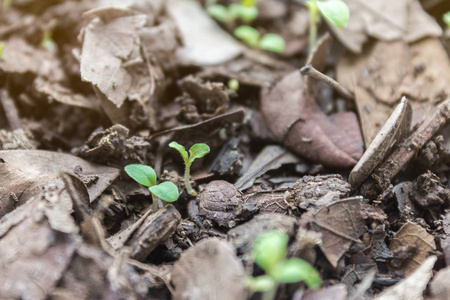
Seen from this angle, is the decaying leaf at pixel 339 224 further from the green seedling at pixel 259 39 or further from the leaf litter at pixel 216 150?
the green seedling at pixel 259 39

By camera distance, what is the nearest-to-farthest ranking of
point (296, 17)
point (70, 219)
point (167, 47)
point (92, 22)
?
1. point (70, 219)
2. point (92, 22)
3. point (167, 47)
4. point (296, 17)

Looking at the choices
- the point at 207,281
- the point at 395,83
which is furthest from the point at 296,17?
the point at 207,281

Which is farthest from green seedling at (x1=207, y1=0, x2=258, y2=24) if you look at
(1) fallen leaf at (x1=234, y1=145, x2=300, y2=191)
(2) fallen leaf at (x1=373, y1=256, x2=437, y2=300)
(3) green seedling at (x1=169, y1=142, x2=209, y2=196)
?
(2) fallen leaf at (x1=373, y1=256, x2=437, y2=300)

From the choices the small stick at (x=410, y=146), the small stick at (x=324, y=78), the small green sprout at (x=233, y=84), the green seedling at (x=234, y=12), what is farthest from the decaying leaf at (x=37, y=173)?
the green seedling at (x=234, y=12)

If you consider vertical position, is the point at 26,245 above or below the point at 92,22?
below

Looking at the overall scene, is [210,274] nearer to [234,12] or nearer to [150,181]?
[150,181]

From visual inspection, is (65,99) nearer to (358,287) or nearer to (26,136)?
(26,136)
